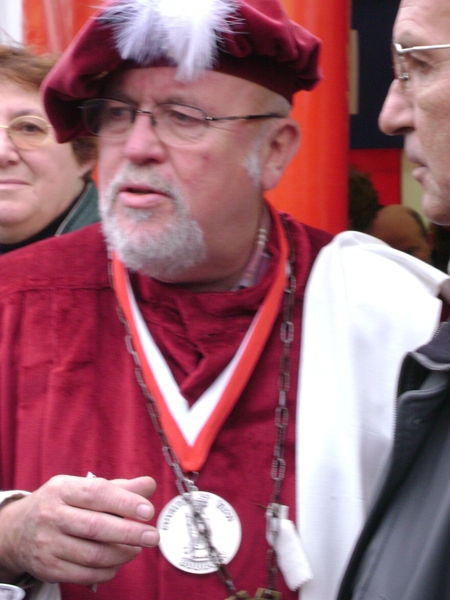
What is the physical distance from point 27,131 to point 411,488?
1721 mm

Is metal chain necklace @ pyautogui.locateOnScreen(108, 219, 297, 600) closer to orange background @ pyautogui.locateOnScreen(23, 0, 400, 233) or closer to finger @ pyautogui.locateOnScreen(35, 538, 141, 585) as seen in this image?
finger @ pyautogui.locateOnScreen(35, 538, 141, 585)

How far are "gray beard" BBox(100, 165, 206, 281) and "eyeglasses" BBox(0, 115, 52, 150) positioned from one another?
715mm

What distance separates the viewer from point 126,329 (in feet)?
6.25

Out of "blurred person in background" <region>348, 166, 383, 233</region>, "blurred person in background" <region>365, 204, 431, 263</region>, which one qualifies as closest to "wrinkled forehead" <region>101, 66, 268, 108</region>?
"blurred person in background" <region>348, 166, 383, 233</region>

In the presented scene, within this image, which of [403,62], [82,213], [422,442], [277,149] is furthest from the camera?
[82,213]

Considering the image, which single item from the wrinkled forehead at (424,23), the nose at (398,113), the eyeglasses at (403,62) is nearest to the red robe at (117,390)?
the nose at (398,113)

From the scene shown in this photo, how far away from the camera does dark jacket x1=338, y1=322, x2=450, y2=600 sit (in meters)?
1.27

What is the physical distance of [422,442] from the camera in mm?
1331

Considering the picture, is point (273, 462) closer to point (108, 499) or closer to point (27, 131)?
point (108, 499)

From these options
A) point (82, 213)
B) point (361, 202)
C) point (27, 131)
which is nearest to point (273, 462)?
point (82, 213)

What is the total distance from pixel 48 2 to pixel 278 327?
6.14 feet

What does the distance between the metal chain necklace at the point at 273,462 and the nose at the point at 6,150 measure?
661 mm

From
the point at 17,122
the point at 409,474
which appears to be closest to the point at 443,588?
the point at 409,474

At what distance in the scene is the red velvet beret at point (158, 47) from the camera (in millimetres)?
1800
